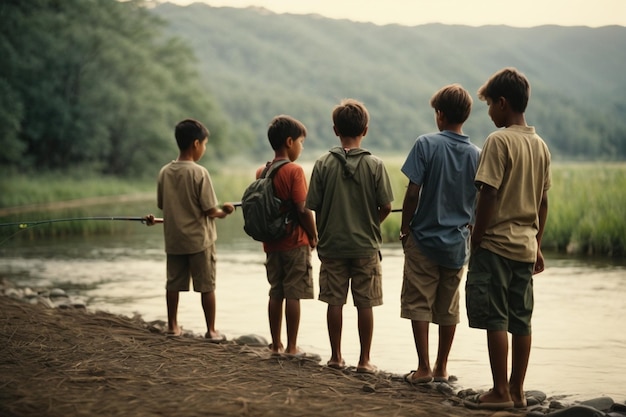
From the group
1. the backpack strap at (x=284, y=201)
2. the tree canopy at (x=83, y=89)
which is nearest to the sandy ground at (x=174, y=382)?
the backpack strap at (x=284, y=201)

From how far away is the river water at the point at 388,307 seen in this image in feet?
17.0

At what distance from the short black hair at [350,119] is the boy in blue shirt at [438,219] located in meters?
0.44

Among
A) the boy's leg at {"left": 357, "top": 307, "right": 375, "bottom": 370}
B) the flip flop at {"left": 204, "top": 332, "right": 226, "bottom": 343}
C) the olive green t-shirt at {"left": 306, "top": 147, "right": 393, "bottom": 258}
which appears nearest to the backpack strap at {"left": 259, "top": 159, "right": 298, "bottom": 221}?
the olive green t-shirt at {"left": 306, "top": 147, "right": 393, "bottom": 258}

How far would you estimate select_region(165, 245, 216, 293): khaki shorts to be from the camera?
565 centimetres

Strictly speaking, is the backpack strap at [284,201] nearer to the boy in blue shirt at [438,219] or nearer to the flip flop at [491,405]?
the boy in blue shirt at [438,219]

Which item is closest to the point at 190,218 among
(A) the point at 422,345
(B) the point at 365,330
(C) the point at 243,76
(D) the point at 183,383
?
(B) the point at 365,330

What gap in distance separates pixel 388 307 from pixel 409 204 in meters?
3.15

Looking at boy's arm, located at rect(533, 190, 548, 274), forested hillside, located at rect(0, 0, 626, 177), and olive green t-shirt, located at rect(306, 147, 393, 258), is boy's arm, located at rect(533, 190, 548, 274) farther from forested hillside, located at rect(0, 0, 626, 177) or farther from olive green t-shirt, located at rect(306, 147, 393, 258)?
forested hillside, located at rect(0, 0, 626, 177)

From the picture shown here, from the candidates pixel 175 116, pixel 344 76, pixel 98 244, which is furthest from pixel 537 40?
pixel 98 244

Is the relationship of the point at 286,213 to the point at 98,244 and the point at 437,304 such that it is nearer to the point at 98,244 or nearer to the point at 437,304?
the point at 437,304

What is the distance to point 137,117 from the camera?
3509 centimetres

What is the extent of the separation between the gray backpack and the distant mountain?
124 ft

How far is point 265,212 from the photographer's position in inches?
194

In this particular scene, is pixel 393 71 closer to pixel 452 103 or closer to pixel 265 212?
pixel 265 212
